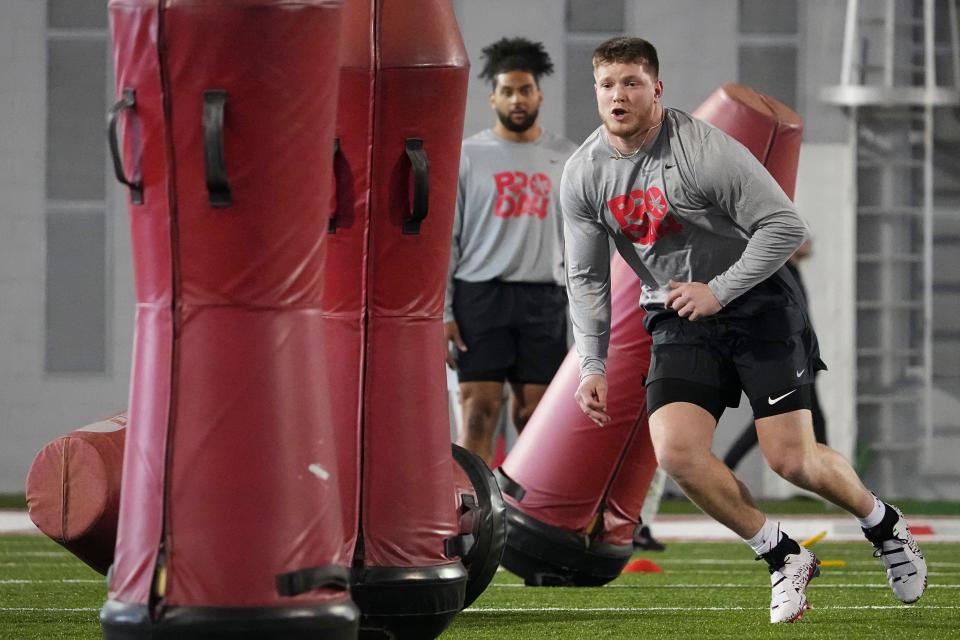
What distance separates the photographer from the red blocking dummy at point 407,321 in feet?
11.1

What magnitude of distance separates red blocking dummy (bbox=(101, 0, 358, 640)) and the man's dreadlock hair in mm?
3185

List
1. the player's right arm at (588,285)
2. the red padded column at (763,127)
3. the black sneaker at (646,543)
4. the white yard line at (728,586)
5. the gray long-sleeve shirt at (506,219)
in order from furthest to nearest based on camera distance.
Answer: the black sneaker at (646,543), the gray long-sleeve shirt at (506,219), the white yard line at (728,586), the red padded column at (763,127), the player's right arm at (588,285)

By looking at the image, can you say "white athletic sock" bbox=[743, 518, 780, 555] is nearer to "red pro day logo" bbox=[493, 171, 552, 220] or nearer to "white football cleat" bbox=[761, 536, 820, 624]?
"white football cleat" bbox=[761, 536, 820, 624]

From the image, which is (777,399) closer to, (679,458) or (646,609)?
(679,458)

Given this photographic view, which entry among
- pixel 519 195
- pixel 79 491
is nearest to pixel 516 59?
pixel 519 195

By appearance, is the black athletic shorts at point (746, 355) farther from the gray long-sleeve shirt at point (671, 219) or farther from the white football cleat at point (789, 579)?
the white football cleat at point (789, 579)

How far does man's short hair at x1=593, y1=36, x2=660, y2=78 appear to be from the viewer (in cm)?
385

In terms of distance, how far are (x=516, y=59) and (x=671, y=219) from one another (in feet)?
7.00

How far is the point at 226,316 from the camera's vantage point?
2.69 meters

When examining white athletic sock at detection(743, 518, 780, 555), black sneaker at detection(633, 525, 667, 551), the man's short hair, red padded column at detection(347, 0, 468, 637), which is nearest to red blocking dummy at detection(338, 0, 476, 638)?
red padded column at detection(347, 0, 468, 637)

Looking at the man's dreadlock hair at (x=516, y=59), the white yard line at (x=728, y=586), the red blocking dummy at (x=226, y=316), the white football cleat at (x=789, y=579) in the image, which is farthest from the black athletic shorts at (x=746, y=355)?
the man's dreadlock hair at (x=516, y=59)

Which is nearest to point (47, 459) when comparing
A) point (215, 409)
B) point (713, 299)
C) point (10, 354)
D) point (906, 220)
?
point (215, 409)

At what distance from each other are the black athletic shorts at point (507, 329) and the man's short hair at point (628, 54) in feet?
6.77

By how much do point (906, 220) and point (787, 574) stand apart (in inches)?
295
